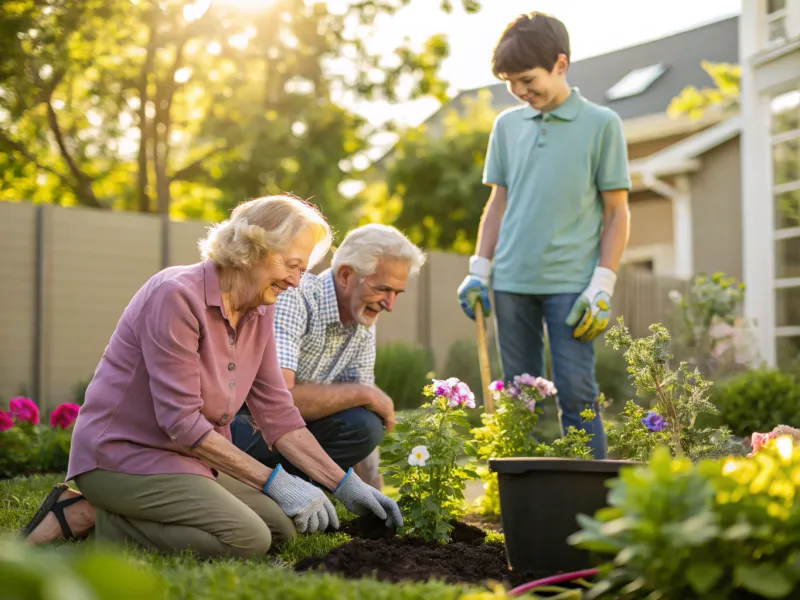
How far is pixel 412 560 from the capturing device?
2604 mm

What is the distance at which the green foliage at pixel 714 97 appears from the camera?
46.5 ft

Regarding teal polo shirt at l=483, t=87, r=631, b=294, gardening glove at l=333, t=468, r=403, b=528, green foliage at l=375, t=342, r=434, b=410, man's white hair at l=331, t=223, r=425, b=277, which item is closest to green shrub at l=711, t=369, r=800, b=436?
green foliage at l=375, t=342, r=434, b=410

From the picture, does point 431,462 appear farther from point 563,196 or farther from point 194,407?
point 563,196

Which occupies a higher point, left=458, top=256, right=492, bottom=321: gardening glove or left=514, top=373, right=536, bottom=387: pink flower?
left=458, top=256, right=492, bottom=321: gardening glove

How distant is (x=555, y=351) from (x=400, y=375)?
446 cm

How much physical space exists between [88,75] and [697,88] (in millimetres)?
10413

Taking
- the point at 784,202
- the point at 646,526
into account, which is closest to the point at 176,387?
the point at 646,526

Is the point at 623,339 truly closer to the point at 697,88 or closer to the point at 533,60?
the point at 533,60

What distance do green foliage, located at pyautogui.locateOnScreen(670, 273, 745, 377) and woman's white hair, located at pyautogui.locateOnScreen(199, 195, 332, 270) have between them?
624cm

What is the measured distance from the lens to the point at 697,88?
1691 centimetres

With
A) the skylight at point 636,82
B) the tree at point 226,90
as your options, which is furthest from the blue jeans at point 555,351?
the skylight at point 636,82

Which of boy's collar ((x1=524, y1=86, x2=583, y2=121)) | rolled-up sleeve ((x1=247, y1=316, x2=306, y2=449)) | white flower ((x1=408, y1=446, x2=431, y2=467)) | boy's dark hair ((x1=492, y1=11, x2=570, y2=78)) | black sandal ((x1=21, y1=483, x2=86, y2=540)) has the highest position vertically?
boy's dark hair ((x1=492, y1=11, x2=570, y2=78))

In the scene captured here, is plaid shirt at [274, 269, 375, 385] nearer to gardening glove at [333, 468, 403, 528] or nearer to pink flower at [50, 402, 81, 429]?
gardening glove at [333, 468, 403, 528]

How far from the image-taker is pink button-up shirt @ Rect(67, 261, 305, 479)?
264 cm
